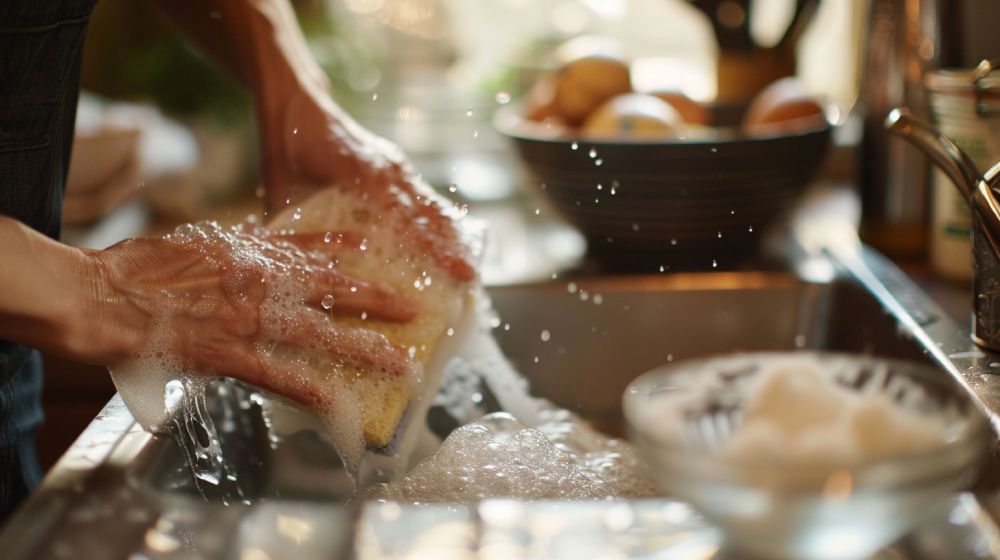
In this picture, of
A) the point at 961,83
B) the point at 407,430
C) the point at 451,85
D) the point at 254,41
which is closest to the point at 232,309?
the point at 407,430

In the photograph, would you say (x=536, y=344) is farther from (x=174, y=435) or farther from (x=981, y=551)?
(x=981, y=551)

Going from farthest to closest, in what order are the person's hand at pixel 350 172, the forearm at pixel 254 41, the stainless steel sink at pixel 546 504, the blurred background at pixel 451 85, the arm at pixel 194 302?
the blurred background at pixel 451 85, the forearm at pixel 254 41, the person's hand at pixel 350 172, the arm at pixel 194 302, the stainless steel sink at pixel 546 504

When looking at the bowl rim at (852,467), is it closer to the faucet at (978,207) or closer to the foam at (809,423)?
the foam at (809,423)

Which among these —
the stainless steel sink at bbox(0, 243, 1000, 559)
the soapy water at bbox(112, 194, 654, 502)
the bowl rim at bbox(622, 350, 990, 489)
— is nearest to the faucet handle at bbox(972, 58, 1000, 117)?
the stainless steel sink at bbox(0, 243, 1000, 559)

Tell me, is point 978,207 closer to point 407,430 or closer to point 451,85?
point 407,430

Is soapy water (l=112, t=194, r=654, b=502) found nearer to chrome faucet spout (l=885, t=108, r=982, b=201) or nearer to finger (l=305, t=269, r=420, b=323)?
finger (l=305, t=269, r=420, b=323)

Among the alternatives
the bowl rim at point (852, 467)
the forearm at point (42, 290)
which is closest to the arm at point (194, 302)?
the forearm at point (42, 290)
